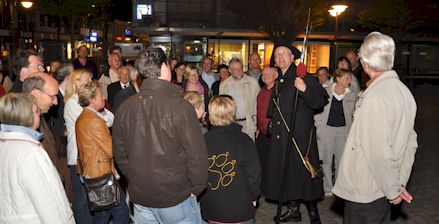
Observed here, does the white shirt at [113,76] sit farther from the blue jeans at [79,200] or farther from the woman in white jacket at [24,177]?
the woman in white jacket at [24,177]

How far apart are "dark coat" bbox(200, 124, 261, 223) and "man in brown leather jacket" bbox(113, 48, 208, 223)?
0.58 meters

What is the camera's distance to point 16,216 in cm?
303

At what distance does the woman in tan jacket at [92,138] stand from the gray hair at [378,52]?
2.57 meters

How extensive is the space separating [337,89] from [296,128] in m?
2.01

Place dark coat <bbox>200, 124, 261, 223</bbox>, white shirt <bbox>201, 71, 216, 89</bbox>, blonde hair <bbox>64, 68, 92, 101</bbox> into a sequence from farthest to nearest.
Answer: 1. white shirt <bbox>201, 71, 216, 89</bbox>
2. blonde hair <bbox>64, 68, 92, 101</bbox>
3. dark coat <bbox>200, 124, 261, 223</bbox>

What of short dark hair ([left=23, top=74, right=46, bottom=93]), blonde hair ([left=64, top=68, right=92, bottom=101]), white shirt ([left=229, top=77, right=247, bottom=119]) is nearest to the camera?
short dark hair ([left=23, top=74, right=46, bottom=93])

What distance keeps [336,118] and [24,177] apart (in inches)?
210

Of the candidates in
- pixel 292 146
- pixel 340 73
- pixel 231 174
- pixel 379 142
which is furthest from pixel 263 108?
pixel 379 142

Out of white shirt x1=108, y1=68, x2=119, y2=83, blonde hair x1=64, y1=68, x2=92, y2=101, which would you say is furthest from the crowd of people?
white shirt x1=108, y1=68, x2=119, y2=83

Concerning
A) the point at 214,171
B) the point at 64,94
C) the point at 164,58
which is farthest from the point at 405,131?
the point at 64,94

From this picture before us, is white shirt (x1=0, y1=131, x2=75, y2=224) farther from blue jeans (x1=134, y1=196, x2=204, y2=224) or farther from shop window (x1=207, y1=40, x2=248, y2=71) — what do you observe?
shop window (x1=207, y1=40, x2=248, y2=71)

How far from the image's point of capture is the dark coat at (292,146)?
553cm

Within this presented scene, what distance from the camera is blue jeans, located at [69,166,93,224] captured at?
16.6 feet

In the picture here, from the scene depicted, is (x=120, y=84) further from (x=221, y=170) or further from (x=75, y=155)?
(x=221, y=170)
